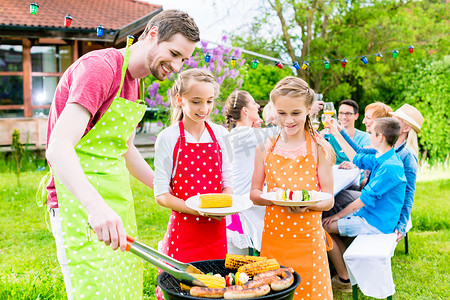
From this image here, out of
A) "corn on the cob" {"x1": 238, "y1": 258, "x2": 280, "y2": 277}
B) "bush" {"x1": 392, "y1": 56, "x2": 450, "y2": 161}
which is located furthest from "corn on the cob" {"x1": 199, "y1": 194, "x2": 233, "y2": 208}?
"bush" {"x1": 392, "y1": 56, "x2": 450, "y2": 161}

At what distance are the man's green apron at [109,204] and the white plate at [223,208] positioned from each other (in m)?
0.39

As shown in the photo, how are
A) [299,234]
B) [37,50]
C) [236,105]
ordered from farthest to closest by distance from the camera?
1. [37,50]
2. [236,105]
3. [299,234]

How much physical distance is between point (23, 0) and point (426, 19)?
38.5ft

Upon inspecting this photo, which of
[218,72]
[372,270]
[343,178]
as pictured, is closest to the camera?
[372,270]

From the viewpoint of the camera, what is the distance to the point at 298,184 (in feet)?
9.34

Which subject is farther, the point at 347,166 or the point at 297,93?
the point at 347,166

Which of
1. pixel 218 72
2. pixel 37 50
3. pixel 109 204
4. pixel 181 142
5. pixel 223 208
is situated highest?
pixel 37 50

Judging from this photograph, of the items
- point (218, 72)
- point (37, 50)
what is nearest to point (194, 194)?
point (218, 72)

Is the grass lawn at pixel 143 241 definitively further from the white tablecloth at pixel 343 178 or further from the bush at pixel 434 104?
the bush at pixel 434 104

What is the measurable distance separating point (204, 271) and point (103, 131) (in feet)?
2.64

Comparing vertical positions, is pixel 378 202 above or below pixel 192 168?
below

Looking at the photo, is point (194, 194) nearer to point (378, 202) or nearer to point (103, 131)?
point (103, 131)

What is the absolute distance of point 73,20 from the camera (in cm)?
1079

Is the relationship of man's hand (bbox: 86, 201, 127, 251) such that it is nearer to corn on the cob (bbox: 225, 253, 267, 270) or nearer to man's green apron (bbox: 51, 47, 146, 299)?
man's green apron (bbox: 51, 47, 146, 299)
